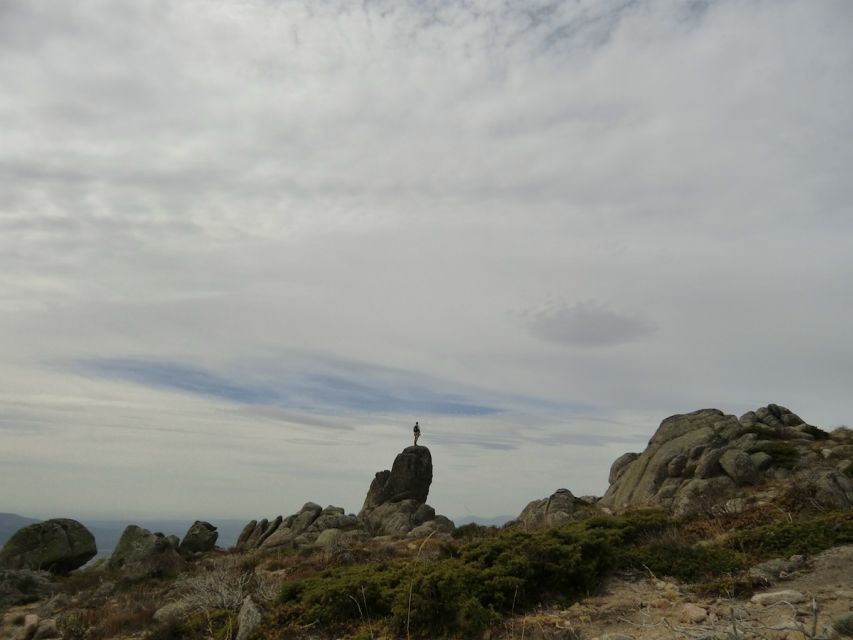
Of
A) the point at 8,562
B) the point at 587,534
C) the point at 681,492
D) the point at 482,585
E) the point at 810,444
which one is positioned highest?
the point at 810,444

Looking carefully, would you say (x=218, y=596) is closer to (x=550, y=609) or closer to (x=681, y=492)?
(x=550, y=609)

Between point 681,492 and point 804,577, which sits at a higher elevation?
point 681,492

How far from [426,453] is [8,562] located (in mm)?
26433

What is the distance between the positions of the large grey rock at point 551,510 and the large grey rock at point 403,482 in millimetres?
15003

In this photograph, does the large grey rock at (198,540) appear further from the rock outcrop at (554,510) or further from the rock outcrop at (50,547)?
the rock outcrop at (554,510)

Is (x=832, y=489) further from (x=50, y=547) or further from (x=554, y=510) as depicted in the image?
(x=50, y=547)

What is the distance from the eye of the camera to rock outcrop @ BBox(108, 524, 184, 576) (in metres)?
27.4

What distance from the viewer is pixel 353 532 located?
113 feet

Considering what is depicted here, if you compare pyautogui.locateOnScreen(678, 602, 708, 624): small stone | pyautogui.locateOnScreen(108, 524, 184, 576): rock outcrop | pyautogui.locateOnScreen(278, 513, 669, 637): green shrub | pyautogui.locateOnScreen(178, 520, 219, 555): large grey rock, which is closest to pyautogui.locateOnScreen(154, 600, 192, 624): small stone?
pyautogui.locateOnScreen(278, 513, 669, 637): green shrub

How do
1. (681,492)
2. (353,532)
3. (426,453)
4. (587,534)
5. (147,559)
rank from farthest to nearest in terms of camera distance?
(426,453), (353,532), (147,559), (681,492), (587,534)

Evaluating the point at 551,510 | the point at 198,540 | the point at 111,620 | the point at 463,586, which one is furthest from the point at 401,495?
the point at 463,586

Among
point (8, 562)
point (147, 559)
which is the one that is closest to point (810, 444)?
point (147, 559)

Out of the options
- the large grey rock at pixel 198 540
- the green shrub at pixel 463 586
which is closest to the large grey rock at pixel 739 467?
the green shrub at pixel 463 586

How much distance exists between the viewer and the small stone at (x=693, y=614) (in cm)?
916
